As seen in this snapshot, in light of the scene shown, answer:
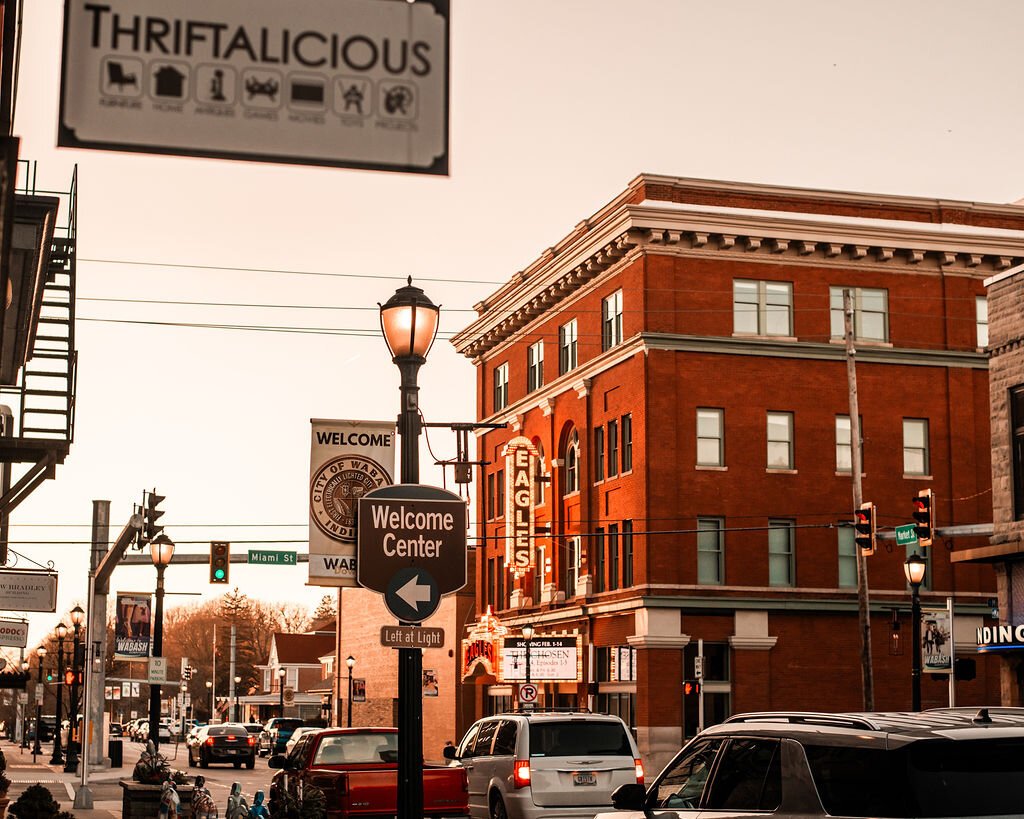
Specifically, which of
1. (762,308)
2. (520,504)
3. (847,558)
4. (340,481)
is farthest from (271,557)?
(340,481)

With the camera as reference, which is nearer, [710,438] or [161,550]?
[161,550]

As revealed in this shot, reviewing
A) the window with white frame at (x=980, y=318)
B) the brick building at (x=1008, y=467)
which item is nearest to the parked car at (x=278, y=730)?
the window with white frame at (x=980, y=318)

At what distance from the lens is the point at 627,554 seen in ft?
167

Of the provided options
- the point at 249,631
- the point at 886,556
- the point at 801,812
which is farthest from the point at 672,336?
the point at 249,631

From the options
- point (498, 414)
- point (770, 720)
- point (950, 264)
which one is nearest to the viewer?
point (770, 720)

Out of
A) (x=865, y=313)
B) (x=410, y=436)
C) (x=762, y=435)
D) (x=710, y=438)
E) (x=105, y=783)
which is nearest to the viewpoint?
(x=410, y=436)

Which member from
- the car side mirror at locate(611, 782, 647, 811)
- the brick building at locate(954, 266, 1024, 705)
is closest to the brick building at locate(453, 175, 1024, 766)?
the brick building at locate(954, 266, 1024, 705)

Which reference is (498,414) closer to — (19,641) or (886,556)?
(886,556)

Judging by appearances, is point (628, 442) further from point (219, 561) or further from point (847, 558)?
point (219, 561)

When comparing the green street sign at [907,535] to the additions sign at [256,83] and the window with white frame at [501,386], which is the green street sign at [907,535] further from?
the window with white frame at [501,386]

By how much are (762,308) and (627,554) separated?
31.7ft

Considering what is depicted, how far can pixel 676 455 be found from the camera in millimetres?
49750

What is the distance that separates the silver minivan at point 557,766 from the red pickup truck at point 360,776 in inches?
86.8

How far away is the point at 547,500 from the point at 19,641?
3089 centimetres
